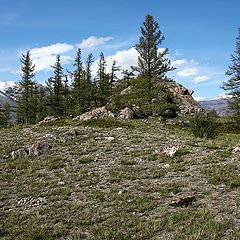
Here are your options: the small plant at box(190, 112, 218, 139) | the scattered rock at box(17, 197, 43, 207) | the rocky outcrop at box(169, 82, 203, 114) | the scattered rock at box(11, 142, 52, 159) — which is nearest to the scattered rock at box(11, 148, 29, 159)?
the scattered rock at box(11, 142, 52, 159)

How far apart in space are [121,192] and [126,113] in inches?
1589

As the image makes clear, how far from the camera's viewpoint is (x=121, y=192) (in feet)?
44.0

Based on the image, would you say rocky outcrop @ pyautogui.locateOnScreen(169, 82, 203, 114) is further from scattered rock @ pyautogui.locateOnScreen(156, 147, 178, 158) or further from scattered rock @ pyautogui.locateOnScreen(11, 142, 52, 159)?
scattered rock @ pyautogui.locateOnScreen(156, 147, 178, 158)

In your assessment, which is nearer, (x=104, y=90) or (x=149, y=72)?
→ (x=149, y=72)

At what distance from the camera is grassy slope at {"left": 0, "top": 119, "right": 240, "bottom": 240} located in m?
10.2

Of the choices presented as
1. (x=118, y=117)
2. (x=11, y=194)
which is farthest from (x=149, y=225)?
(x=118, y=117)

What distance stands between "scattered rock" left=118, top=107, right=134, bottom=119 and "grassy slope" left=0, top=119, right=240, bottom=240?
30762 mm

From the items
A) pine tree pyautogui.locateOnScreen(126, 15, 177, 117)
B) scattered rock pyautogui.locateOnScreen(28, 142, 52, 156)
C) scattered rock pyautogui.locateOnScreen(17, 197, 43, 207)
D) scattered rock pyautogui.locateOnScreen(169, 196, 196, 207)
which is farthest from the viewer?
pine tree pyautogui.locateOnScreen(126, 15, 177, 117)

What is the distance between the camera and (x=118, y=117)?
53469mm

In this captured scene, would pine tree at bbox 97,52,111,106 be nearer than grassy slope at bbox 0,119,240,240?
No

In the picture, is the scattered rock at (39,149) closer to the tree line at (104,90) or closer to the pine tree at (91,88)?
the tree line at (104,90)

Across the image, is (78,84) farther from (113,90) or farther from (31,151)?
(31,151)

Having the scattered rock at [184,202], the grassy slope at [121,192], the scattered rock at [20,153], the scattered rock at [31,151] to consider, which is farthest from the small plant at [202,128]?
the scattered rock at [184,202]

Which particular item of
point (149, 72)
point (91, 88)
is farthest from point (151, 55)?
point (91, 88)
